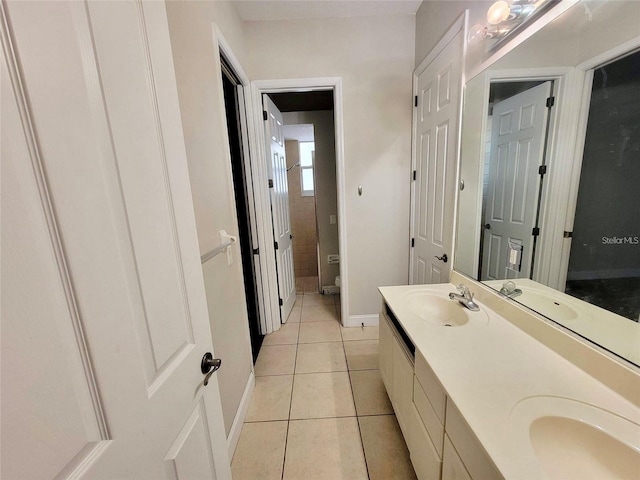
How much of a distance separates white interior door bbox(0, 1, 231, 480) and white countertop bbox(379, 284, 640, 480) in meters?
0.80

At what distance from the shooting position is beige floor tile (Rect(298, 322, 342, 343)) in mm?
2383

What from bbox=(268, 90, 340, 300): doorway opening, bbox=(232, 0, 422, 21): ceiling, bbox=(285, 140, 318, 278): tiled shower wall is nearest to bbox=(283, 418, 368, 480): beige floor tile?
bbox=(268, 90, 340, 300): doorway opening

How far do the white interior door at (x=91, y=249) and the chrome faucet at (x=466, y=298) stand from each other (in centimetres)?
130

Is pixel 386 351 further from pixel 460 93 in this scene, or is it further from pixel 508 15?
pixel 508 15

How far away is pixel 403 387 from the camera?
1265mm

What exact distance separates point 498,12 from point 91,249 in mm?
1760

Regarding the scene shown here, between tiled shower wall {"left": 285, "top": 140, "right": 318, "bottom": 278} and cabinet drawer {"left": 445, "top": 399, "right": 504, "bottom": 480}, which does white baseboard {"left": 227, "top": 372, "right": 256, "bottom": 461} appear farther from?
tiled shower wall {"left": 285, "top": 140, "right": 318, "bottom": 278}

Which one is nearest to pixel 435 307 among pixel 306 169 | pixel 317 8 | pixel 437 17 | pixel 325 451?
pixel 325 451

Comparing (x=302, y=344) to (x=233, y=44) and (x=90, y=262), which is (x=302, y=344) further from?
(x=233, y=44)

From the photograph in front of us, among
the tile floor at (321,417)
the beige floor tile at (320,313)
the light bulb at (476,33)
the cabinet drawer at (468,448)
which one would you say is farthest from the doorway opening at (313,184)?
the cabinet drawer at (468,448)

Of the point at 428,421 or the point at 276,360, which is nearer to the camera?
the point at 428,421

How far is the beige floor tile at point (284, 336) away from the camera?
2.38 meters

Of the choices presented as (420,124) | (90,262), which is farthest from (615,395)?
(420,124)

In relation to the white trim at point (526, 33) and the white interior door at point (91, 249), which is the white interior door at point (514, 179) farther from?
the white interior door at point (91, 249)
